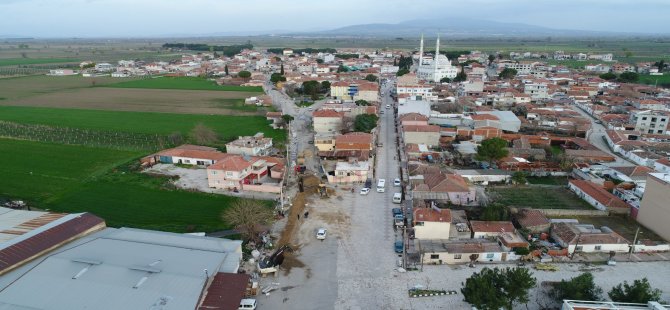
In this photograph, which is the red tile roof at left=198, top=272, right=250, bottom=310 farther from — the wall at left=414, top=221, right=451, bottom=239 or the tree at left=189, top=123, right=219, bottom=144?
the tree at left=189, top=123, right=219, bottom=144

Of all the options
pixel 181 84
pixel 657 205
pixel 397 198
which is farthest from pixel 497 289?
pixel 181 84

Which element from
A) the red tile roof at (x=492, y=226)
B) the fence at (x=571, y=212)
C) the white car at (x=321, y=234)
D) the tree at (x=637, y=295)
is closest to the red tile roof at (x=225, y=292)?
the white car at (x=321, y=234)

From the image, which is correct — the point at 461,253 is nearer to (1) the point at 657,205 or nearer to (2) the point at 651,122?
(1) the point at 657,205

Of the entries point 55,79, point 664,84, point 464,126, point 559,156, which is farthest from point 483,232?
point 55,79

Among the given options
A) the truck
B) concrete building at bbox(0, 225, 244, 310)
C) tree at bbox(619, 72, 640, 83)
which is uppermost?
tree at bbox(619, 72, 640, 83)

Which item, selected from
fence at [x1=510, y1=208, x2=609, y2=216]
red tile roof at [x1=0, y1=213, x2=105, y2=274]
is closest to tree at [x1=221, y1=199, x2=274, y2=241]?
red tile roof at [x1=0, y1=213, x2=105, y2=274]

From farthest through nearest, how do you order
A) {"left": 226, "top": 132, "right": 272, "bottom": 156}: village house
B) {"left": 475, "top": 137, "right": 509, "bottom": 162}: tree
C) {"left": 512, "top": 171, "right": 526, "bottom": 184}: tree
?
1. {"left": 226, "top": 132, "right": 272, "bottom": 156}: village house
2. {"left": 475, "top": 137, "right": 509, "bottom": 162}: tree
3. {"left": 512, "top": 171, "right": 526, "bottom": 184}: tree
